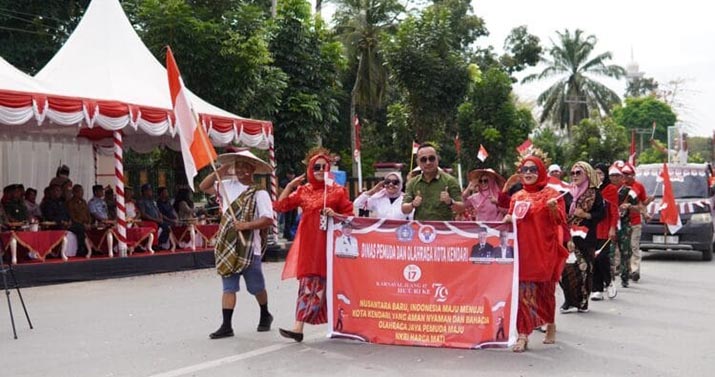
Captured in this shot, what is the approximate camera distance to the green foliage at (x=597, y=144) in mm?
45719

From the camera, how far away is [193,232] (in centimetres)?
1744

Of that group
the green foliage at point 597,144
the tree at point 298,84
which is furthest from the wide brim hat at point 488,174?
the green foliage at point 597,144

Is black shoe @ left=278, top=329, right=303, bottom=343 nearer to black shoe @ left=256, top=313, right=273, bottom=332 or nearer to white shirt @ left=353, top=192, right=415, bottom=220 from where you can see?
black shoe @ left=256, top=313, right=273, bottom=332

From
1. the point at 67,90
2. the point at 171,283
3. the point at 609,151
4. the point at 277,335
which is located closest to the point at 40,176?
the point at 67,90

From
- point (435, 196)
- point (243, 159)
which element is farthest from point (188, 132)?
point (435, 196)

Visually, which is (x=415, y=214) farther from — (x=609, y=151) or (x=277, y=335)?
(x=609, y=151)

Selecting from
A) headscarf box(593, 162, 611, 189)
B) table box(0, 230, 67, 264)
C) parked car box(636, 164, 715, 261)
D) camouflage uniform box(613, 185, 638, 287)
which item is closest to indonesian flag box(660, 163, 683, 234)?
parked car box(636, 164, 715, 261)

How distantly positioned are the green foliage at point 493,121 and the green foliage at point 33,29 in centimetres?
1522

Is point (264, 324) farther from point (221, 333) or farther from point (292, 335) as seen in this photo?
point (292, 335)

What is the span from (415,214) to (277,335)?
6.05ft

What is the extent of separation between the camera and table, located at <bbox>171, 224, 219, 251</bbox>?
57.2ft

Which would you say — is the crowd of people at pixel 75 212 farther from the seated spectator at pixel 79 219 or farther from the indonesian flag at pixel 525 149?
the indonesian flag at pixel 525 149

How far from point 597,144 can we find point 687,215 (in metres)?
28.9

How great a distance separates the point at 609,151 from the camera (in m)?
45.8
